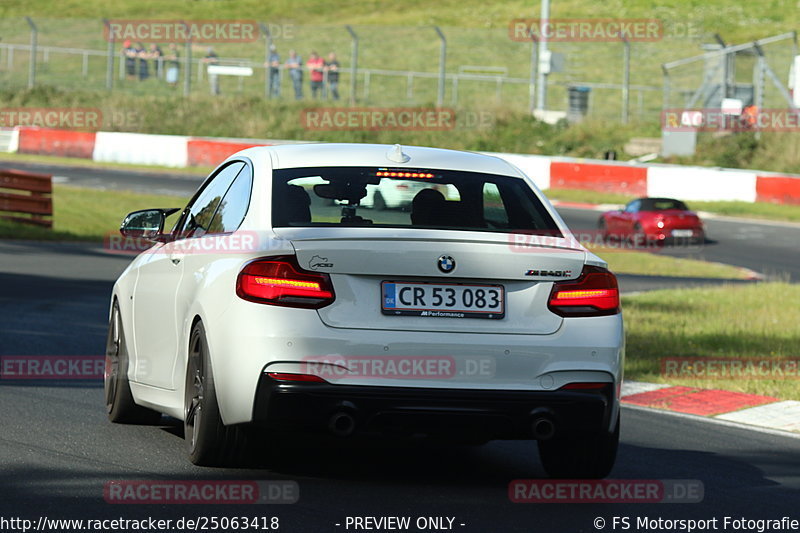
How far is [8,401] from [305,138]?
35392 millimetres

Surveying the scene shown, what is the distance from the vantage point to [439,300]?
20.9 ft

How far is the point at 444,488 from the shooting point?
6.80m

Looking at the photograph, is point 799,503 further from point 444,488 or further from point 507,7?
point 507,7

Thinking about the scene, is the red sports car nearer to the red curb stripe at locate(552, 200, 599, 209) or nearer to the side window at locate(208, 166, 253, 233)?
the red curb stripe at locate(552, 200, 599, 209)

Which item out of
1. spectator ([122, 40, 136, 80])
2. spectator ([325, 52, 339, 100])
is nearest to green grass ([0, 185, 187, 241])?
spectator ([325, 52, 339, 100])

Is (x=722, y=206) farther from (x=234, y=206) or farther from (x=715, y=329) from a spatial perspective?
(x=234, y=206)

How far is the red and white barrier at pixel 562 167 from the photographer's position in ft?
113

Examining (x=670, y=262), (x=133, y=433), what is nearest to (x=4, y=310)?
(x=133, y=433)

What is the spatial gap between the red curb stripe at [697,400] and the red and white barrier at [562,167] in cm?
2182

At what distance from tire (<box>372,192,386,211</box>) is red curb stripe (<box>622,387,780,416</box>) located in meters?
3.77

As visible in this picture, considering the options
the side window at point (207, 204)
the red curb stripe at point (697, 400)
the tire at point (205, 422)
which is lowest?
the red curb stripe at point (697, 400)

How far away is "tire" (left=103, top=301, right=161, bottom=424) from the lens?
8.27 m

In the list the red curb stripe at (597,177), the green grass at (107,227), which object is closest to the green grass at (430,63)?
the red curb stripe at (597,177)

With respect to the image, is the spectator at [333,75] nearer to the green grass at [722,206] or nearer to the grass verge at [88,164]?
the grass verge at [88,164]
